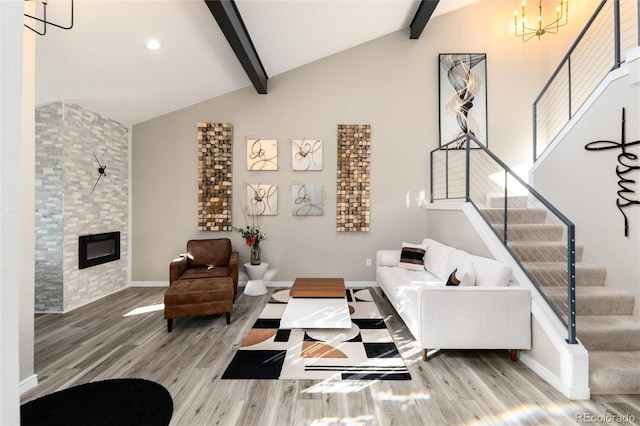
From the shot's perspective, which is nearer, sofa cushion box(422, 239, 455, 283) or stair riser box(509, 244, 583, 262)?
stair riser box(509, 244, 583, 262)

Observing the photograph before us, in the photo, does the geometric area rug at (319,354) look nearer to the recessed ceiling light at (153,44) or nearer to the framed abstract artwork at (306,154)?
the framed abstract artwork at (306,154)

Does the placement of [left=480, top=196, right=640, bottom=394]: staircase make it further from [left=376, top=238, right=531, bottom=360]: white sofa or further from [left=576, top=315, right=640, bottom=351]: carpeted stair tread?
[left=376, top=238, right=531, bottom=360]: white sofa

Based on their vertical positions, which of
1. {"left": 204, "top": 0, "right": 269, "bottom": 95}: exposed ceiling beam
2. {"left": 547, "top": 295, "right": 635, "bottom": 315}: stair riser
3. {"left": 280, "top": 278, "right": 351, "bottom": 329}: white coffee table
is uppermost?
{"left": 204, "top": 0, "right": 269, "bottom": 95}: exposed ceiling beam

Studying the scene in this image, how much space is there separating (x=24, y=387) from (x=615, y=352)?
439 centimetres

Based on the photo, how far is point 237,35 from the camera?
10.4 ft

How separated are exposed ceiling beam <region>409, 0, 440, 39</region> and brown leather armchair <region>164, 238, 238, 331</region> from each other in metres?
4.25

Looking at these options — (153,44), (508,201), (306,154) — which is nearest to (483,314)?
(508,201)

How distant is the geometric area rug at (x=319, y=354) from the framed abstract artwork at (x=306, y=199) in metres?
1.90

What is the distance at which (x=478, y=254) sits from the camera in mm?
3389

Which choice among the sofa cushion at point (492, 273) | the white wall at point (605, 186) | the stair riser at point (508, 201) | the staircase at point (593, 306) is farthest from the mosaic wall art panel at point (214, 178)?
the white wall at point (605, 186)

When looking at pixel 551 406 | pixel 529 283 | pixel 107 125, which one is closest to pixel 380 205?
pixel 529 283

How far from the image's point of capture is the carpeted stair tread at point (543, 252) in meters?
3.23

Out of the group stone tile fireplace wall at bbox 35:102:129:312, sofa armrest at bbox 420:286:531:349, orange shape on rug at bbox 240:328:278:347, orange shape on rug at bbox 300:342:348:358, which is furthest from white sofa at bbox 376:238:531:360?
stone tile fireplace wall at bbox 35:102:129:312

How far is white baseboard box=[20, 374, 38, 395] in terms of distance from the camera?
6.95 feet
